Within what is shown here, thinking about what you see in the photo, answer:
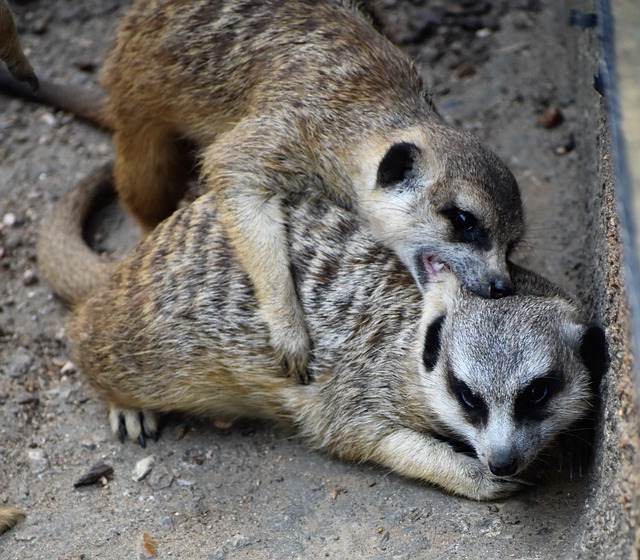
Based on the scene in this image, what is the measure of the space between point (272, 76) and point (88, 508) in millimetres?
2030

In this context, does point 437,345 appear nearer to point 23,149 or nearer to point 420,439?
point 420,439

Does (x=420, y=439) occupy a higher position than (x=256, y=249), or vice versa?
(x=256, y=249)

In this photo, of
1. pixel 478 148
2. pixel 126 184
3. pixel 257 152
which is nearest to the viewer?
pixel 478 148

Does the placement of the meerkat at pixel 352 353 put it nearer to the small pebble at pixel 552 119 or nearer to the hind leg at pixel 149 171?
the hind leg at pixel 149 171

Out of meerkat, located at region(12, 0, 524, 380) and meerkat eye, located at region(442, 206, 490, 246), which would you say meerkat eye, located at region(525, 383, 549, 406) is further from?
meerkat eye, located at region(442, 206, 490, 246)

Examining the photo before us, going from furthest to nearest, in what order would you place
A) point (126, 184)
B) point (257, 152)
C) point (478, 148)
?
1. point (126, 184)
2. point (257, 152)
3. point (478, 148)

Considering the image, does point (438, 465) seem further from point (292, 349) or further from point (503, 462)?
point (292, 349)

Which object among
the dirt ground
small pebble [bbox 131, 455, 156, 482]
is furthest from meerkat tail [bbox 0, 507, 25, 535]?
small pebble [bbox 131, 455, 156, 482]

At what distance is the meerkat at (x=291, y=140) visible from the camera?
366 cm

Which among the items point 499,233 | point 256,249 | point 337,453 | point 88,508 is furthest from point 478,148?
point 88,508

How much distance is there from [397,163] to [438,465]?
118cm

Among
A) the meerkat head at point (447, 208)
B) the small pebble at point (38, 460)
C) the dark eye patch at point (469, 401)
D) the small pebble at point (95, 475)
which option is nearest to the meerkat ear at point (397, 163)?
the meerkat head at point (447, 208)

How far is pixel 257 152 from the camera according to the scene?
159 inches

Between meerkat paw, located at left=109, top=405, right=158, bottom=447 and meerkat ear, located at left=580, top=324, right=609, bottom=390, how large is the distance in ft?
6.29
